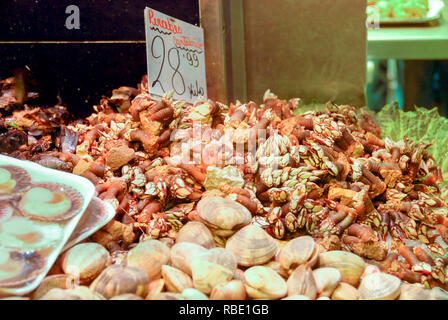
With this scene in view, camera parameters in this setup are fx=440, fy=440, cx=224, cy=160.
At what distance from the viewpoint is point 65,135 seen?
1.54 metres

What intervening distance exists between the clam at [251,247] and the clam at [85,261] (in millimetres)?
276

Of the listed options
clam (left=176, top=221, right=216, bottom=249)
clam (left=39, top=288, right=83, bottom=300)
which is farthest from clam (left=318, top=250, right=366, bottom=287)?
clam (left=39, top=288, right=83, bottom=300)

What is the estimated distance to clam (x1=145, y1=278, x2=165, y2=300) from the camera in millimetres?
850

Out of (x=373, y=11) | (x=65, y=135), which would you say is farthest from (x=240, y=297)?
(x=373, y=11)

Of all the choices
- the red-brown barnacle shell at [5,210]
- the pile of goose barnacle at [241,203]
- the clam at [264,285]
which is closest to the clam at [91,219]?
the pile of goose barnacle at [241,203]

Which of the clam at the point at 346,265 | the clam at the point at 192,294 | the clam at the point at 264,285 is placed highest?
A: the clam at the point at 192,294

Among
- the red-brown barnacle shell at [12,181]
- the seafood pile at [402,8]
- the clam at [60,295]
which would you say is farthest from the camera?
the seafood pile at [402,8]

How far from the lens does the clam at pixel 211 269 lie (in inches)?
33.8

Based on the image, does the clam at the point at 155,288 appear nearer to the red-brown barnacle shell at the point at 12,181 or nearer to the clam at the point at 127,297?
the clam at the point at 127,297

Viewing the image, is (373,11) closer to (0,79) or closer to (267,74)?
(267,74)

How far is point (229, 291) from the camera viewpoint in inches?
32.7

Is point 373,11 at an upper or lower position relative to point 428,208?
upper

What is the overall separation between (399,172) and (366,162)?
0.35 ft

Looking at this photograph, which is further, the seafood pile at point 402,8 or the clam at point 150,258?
the seafood pile at point 402,8
